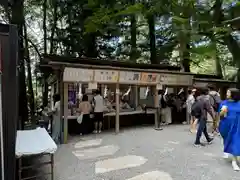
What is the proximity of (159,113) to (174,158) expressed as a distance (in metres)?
4.72

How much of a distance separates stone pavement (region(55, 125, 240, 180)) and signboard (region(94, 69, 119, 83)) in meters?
1.97

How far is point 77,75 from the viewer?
770 centimetres

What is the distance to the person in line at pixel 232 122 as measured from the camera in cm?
489

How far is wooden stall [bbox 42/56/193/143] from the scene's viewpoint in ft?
24.9

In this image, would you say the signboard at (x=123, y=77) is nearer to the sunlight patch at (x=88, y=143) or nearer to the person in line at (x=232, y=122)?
the sunlight patch at (x=88, y=143)

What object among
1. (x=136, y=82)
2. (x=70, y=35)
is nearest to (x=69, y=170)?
(x=136, y=82)

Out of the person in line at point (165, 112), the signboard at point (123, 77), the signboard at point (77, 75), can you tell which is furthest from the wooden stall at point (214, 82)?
the signboard at point (77, 75)

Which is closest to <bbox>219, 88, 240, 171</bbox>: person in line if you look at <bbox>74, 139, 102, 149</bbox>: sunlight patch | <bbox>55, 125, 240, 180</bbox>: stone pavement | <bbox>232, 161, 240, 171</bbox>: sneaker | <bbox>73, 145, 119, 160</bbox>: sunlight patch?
<bbox>232, 161, 240, 171</bbox>: sneaker

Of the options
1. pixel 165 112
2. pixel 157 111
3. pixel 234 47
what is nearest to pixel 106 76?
pixel 157 111

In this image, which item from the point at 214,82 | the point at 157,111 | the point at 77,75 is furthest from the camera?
the point at 214,82

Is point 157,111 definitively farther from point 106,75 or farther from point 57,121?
point 57,121

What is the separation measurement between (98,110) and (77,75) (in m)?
1.77

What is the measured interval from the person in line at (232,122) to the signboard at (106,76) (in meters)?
4.30

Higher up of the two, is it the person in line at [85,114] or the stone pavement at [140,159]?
the person in line at [85,114]
